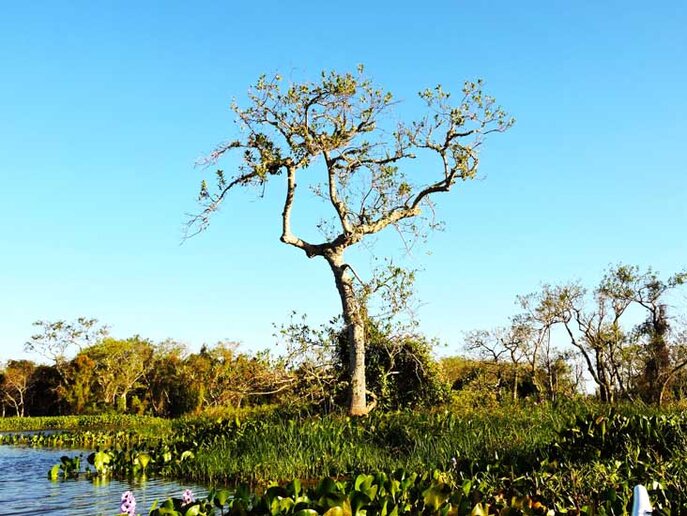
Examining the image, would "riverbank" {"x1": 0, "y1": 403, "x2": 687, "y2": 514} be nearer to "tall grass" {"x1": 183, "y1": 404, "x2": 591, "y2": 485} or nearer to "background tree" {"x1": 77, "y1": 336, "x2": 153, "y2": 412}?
"tall grass" {"x1": 183, "y1": 404, "x2": 591, "y2": 485}

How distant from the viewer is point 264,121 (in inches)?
576

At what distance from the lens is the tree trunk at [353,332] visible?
14211 mm

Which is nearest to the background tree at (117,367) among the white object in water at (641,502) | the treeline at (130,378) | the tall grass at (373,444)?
the treeline at (130,378)

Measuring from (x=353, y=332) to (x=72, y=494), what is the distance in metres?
6.69

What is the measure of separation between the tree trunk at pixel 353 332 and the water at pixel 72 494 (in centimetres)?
492

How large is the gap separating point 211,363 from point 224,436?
31.6m

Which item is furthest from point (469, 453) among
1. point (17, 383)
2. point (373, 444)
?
point (17, 383)

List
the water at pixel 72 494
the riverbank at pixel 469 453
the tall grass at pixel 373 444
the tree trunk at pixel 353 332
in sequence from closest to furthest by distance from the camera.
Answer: the riverbank at pixel 469 453 < the water at pixel 72 494 < the tall grass at pixel 373 444 < the tree trunk at pixel 353 332

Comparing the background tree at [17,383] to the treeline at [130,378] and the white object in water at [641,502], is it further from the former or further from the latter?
the white object in water at [641,502]

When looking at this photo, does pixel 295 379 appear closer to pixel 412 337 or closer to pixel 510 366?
pixel 412 337

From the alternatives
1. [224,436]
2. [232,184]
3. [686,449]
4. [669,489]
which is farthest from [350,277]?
[669,489]

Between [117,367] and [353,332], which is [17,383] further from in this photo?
[353,332]

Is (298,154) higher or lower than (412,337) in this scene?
higher

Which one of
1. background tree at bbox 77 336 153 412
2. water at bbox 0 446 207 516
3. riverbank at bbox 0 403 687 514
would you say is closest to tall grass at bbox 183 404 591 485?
riverbank at bbox 0 403 687 514
